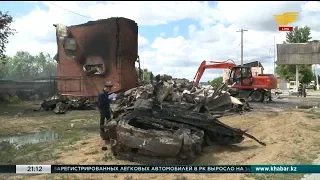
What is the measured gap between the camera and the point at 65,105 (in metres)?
21.1

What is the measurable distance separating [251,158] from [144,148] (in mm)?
2691

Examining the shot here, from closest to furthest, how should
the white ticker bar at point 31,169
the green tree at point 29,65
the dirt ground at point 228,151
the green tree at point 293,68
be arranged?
the white ticker bar at point 31,169 < the dirt ground at point 228,151 < the green tree at point 293,68 < the green tree at point 29,65

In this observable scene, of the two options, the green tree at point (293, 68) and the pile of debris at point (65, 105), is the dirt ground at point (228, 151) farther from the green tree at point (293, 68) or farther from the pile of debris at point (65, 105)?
the green tree at point (293, 68)

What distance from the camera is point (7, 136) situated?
12.2 metres

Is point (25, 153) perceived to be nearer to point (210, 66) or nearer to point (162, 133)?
point (162, 133)

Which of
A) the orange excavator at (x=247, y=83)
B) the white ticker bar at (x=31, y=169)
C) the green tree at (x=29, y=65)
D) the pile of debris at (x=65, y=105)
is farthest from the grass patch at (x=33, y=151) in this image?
the green tree at (x=29, y=65)

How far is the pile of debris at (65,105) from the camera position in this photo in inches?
816

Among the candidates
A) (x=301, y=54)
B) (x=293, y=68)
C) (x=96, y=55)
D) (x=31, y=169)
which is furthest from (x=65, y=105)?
(x=293, y=68)

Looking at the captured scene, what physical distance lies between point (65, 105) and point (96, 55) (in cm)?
467

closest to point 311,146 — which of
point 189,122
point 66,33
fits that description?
point 189,122

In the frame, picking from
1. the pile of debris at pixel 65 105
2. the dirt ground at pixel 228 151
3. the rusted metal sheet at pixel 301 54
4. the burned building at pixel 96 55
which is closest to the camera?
the dirt ground at pixel 228 151

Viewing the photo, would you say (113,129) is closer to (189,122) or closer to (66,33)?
(189,122)

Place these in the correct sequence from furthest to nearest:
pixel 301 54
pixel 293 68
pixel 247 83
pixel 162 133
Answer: pixel 293 68 → pixel 301 54 → pixel 247 83 → pixel 162 133

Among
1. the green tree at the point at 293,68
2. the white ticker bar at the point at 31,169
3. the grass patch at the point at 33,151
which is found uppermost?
the green tree at the point at 293,68
